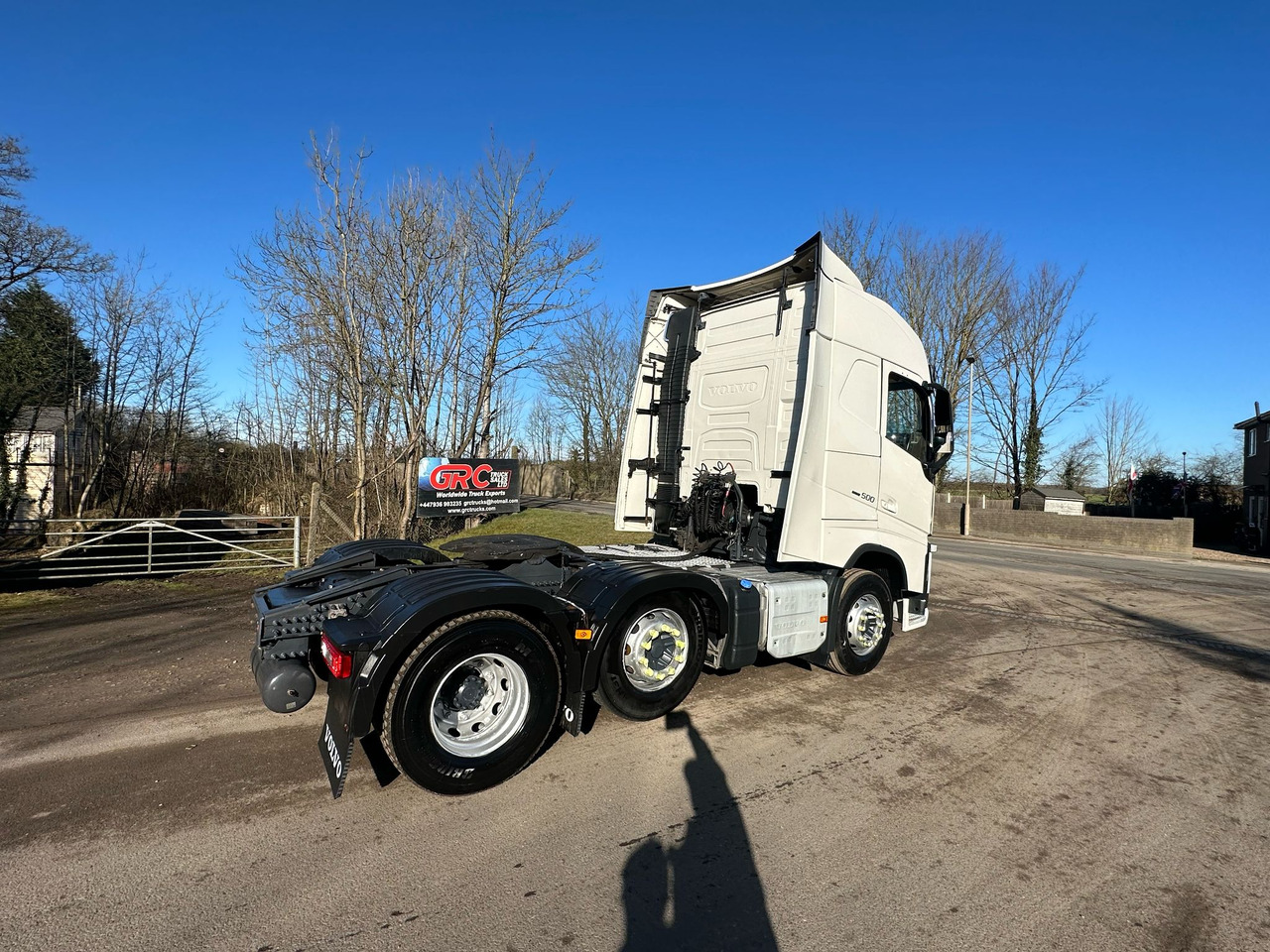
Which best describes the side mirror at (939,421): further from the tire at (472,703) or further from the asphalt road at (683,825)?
the tire at (472,703)

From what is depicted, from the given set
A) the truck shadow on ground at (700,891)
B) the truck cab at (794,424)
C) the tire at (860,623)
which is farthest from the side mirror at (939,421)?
the truck shadow on ground at (700,891)

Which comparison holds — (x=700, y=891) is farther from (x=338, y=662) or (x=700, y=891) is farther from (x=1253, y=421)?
(x=1253, y=421)

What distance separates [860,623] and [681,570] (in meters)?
2.31

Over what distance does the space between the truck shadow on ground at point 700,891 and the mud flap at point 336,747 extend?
4.81 feet

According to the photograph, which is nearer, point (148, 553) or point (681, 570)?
point (681, 570)

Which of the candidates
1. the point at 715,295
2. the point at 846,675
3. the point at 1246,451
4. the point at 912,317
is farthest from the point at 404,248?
the point at 1246,451

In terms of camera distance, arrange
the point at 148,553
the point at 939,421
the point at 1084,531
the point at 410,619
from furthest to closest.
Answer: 1. the point at 1084,531
2. the point at 148,553
3. the point at 939,421
4. the point at 410,619

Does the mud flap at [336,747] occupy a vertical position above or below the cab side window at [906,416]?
below

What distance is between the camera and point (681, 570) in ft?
15.3

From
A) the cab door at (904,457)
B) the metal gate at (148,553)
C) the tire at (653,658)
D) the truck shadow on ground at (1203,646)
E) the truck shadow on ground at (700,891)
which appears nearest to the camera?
the truck shadow on ground at (700,891)

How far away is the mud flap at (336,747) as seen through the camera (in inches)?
127

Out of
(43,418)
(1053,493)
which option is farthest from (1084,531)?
(43,418)

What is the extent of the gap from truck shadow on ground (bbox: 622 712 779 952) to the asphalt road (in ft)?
0.04

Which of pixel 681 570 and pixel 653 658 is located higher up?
pixel 681 570
